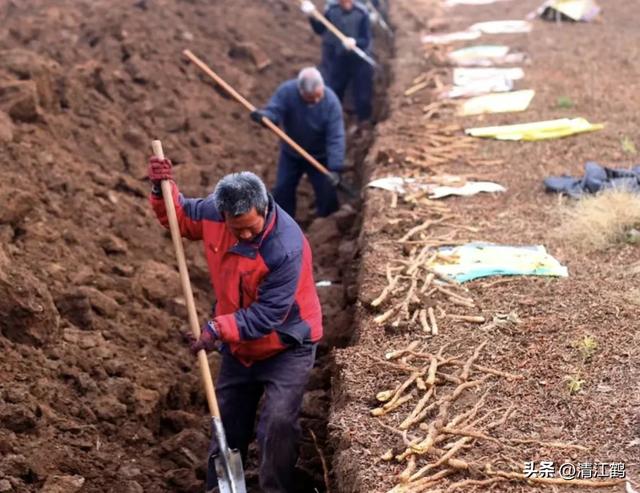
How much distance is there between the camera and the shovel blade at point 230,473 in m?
5.30

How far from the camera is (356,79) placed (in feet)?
43.7

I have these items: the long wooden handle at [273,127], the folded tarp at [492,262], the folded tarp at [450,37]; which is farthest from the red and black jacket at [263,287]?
the folded tarp at [450,37]

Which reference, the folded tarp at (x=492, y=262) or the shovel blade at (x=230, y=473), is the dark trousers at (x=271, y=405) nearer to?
the shovel blade at (x=230, y=473)

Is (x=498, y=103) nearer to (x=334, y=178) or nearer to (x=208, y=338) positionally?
(x=334, y=178)

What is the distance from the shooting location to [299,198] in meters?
11.4

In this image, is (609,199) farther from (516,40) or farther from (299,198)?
(516,40)

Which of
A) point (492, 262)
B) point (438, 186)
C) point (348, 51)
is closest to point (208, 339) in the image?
point (492, 262)

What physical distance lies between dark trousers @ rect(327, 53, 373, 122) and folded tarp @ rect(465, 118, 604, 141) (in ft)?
9.45

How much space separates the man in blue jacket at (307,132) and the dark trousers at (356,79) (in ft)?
10.6

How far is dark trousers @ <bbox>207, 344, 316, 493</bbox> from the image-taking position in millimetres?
5598

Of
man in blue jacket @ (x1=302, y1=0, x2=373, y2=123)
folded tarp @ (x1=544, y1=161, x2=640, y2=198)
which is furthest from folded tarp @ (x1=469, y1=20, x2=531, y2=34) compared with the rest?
folded tarp @ (x1=544, y1=161, x2=640, y2=198)

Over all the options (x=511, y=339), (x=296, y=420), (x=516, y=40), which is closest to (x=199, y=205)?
(x=296, y=420)

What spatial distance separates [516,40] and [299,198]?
18.8 ft

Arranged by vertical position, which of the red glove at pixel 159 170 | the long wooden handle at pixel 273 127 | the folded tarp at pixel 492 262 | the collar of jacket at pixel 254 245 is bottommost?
the folded tarp at pixel 492 262
